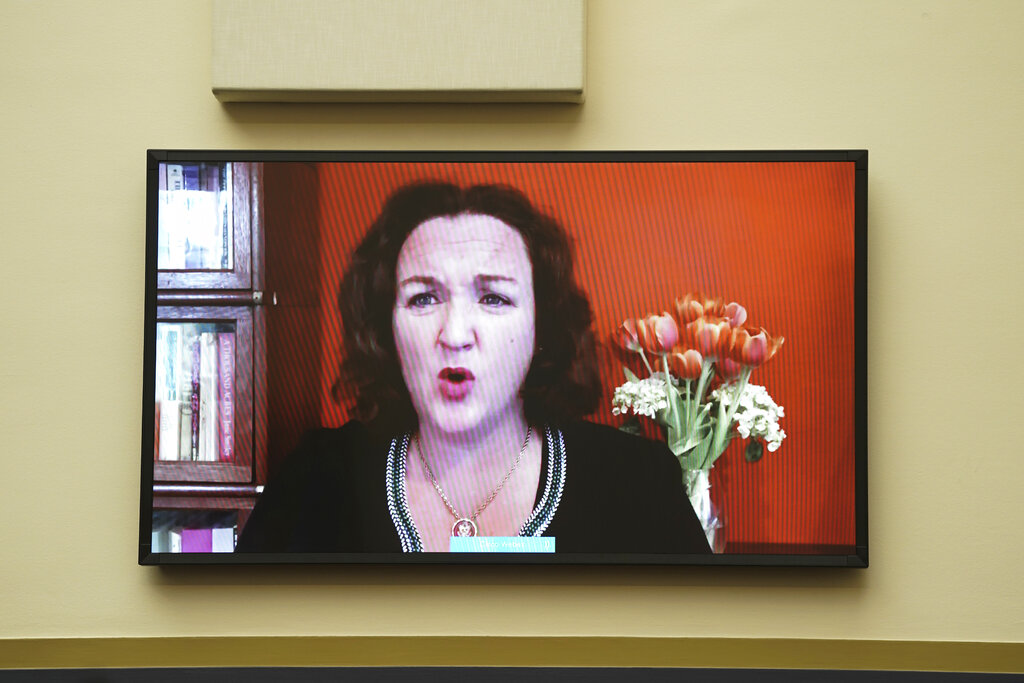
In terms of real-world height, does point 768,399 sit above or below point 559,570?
above

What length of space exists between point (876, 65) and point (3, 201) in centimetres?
231

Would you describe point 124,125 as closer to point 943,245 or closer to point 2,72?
point 2,72

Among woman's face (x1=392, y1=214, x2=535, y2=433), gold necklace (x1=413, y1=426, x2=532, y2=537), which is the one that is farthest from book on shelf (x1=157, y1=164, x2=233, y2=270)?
gold necklace (x1=413, y1=426, x2=532, y2=537)

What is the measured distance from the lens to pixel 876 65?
7.68 feet

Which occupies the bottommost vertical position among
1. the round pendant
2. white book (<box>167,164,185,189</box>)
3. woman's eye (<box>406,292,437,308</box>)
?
the round pendant

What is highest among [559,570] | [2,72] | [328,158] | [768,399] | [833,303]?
[2,72]

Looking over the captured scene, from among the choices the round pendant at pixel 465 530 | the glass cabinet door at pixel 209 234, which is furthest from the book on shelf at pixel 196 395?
the round pendant at pixel 465 530

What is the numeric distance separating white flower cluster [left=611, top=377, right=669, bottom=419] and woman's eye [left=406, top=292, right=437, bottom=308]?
528 millimetres

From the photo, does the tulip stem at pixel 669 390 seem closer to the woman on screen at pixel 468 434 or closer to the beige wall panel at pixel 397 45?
the woman on screen at pixel 468 434

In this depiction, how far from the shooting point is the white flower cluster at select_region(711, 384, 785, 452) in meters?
2.26

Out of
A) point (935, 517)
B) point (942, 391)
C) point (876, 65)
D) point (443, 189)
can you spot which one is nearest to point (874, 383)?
point (942, 391)

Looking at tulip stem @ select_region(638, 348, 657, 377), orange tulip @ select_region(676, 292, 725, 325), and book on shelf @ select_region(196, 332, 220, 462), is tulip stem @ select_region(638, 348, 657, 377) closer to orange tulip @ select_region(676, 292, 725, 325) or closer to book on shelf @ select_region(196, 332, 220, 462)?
orange tulip @ select_region(676, 292, 725, 325)

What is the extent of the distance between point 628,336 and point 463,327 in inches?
16.5

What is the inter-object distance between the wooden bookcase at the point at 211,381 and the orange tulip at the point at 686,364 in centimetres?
104
